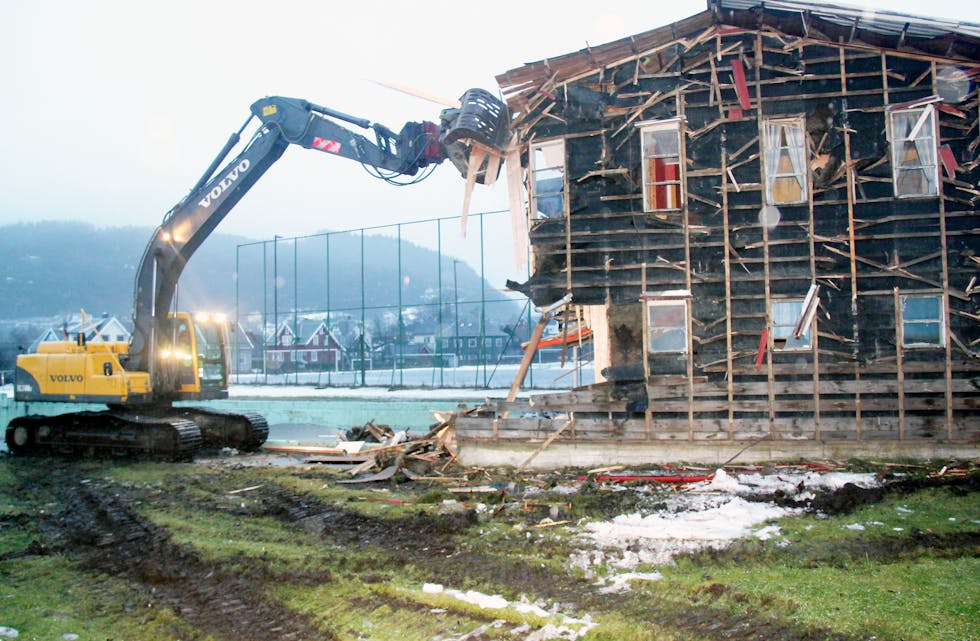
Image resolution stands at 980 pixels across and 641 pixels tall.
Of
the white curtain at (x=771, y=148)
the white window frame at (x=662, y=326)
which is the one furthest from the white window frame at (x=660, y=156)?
the white window frame at (x=662, y=326)

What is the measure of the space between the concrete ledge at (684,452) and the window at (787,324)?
5.83 feet

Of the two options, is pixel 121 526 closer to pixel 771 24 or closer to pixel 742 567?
pixel 742 567

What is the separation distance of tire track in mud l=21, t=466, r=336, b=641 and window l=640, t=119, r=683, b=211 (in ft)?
31.9

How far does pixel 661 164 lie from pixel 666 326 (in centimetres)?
313

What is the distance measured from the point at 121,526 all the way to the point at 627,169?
10.4 m

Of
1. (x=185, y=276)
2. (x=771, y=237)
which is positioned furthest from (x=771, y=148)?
(x=185, y=276)

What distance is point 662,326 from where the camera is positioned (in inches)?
513

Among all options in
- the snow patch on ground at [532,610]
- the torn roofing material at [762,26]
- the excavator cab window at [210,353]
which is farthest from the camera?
the excavator cab window at [210,353]

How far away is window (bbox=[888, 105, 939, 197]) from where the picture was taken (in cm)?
1255

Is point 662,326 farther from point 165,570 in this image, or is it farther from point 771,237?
point 165,570

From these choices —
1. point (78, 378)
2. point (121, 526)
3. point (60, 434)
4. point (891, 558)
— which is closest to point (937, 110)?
point (891, 558)

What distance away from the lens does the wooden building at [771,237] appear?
12.3m

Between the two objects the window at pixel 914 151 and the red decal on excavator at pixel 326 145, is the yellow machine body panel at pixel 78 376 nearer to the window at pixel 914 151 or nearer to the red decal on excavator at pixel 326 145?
the red decal on excavator at pixel 326 145

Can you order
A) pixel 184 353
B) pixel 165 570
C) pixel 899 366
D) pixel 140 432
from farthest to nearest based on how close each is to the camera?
pixel 184 353, pixel 140 432, pixel 899 366, pixel 165 570
